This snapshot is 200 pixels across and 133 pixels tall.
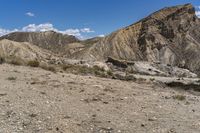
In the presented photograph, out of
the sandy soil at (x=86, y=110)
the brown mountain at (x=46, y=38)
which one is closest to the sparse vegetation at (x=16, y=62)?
the sandy soil at (x=86, y=110)

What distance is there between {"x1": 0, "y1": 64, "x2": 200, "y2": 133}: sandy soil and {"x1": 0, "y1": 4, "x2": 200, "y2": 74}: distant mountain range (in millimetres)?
68353

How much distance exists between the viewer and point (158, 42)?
305ft

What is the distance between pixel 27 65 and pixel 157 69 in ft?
131

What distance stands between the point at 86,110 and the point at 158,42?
82.3 metres

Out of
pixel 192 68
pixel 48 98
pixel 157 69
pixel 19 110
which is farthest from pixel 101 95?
pixel 192 68

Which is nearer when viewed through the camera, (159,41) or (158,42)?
(158,42)

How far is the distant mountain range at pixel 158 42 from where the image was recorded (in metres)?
87.7

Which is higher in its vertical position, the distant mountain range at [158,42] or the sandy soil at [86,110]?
the distant mountain range at [158,42]

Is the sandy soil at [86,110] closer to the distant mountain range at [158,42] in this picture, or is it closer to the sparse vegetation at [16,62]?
the sparse vegetation at [16,62]

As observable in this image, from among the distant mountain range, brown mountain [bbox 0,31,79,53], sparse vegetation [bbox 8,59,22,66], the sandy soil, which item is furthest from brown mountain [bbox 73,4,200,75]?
the sandy soil

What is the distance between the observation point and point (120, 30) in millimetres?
→ 98938

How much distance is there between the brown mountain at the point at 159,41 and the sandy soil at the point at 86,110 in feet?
228

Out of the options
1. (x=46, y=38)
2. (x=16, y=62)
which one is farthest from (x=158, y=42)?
(x=46, y=38)

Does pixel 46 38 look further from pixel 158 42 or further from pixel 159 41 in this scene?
pixel 158 42
